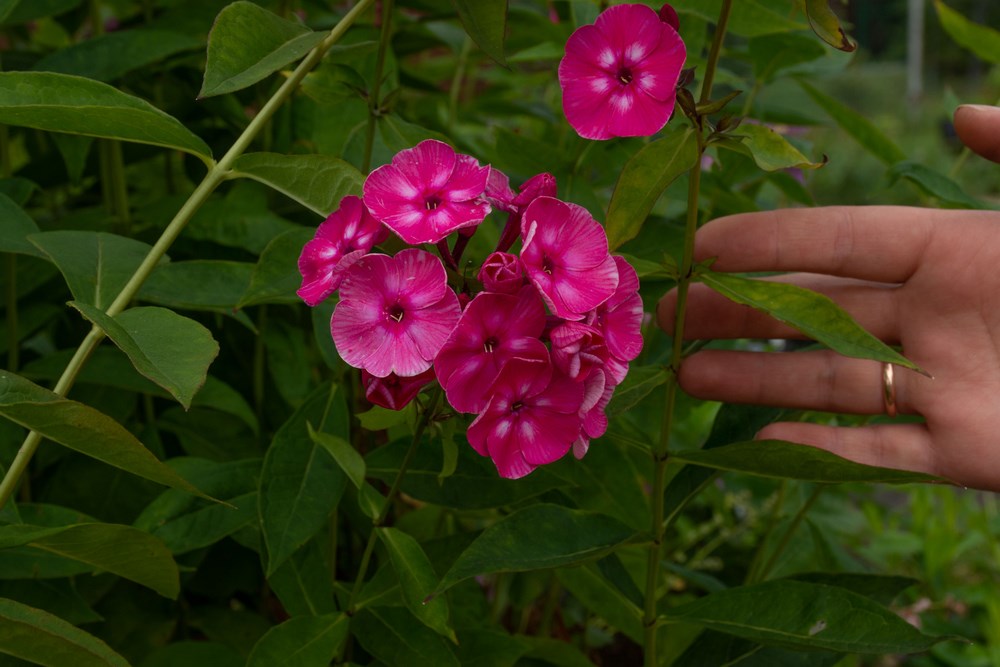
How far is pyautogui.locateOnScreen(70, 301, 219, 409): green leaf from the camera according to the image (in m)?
0.62

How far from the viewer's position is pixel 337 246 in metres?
0.71

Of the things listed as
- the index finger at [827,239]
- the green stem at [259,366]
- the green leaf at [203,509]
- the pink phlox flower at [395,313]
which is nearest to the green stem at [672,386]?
the index finger at [827,239]

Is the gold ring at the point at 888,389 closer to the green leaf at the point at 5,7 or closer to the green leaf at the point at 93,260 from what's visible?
the green leaf at the point at 93,260

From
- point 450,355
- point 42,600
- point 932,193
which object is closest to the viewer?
point 450,355

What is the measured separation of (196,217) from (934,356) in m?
0.77

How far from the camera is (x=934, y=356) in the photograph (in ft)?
3.27

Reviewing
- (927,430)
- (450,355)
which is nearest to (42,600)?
(450,355)

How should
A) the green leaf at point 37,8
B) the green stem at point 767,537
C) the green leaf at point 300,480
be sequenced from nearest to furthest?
A: the green leaf at point 300,480, the green leaf at point 37,8, the green stem at point 767,537

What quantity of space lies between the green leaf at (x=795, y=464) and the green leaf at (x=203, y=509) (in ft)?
1.33

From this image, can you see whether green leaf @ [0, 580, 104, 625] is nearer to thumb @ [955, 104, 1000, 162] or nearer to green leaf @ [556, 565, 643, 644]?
green leaf @ [556, 565, 643, 644]

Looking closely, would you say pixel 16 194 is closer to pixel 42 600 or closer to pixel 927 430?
pixel 42 600

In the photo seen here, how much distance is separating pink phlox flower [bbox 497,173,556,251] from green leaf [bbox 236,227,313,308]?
20cm

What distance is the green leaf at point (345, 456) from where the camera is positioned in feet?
2.58

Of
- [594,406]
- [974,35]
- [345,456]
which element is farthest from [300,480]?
[974,35]
